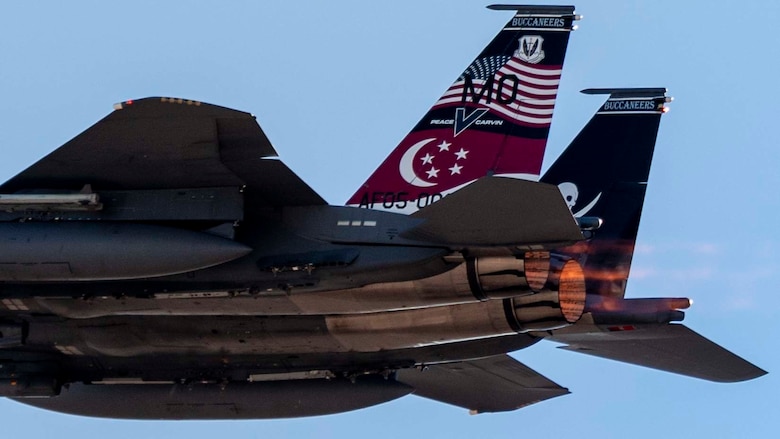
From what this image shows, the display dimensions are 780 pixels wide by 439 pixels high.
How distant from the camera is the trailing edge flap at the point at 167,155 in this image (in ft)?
45.3

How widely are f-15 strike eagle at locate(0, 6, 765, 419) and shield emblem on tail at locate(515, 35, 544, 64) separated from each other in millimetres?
35

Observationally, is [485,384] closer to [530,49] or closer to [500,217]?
[530,49]

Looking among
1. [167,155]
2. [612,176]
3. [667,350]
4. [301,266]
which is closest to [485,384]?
[667,350]

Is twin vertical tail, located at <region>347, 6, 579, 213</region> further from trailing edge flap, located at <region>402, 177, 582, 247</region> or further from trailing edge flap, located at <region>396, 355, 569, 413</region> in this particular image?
trailing edge flap, located at <region>396, 355, 569, 413</region>

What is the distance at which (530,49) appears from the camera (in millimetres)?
16938

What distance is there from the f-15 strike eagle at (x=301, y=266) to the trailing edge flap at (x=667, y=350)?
0.10ft

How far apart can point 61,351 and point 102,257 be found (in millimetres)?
3395

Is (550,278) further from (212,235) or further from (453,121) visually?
(212,235)

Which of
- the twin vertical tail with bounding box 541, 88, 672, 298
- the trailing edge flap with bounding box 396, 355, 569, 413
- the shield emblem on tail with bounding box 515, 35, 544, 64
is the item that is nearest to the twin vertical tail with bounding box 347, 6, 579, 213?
the shield emblem on tail with bounding box 515, 35, 544, 64

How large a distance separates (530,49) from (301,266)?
4.32m

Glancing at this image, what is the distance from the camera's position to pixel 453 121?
54.9ft

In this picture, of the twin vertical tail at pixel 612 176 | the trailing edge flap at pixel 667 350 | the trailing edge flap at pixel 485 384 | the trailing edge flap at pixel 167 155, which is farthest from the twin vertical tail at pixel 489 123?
the trailing edge flap at pixel 485 384

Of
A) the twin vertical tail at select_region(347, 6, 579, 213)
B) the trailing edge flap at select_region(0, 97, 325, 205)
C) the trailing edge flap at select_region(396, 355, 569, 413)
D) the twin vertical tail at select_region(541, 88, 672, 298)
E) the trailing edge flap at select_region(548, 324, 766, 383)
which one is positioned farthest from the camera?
the trailing edge flap at select_region(396, 355, 569, 413)

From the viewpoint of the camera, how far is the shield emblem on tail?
1688 centimetres
